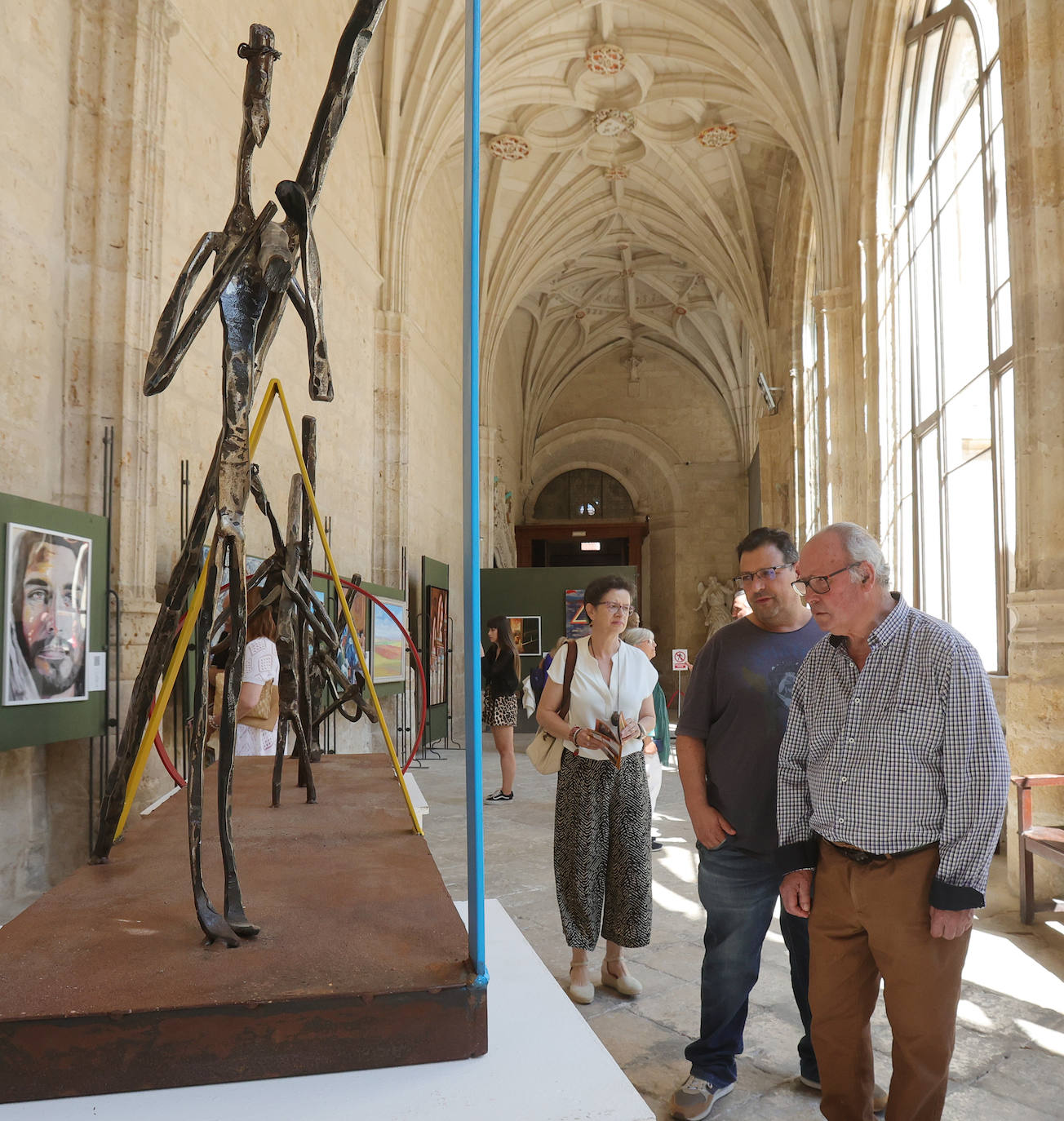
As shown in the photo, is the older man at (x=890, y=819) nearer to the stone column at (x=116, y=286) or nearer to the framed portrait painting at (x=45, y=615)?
the framed portrait painting at (x=45, y=615)

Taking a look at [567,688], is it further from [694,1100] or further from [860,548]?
[860,548]

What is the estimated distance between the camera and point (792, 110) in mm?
10477

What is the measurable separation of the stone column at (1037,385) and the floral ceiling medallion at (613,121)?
8.66m

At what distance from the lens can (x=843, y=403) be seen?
10023mm

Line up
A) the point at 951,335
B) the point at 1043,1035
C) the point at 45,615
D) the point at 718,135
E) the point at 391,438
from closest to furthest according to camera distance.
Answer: the point at 1043,1035, the point at 45,615, the point at 951,335, the point at 391,438, the point at 718,135

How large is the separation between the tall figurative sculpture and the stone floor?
74cm

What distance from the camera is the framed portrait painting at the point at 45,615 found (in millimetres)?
3752

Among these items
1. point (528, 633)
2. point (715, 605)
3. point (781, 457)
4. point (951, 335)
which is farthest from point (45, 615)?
point (715, 605)

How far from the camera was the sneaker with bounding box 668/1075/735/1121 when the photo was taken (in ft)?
8.23

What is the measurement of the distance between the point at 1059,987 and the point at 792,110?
994cm

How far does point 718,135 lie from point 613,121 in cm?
161

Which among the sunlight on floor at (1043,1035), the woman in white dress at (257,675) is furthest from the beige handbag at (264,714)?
the sunlight on floor at (1043,1035)

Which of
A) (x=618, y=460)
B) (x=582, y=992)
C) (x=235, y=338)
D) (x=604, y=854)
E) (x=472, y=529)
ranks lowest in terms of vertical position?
(x=582, y=992)

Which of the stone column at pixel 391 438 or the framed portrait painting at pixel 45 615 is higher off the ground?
the stone column at pixel 391 438
